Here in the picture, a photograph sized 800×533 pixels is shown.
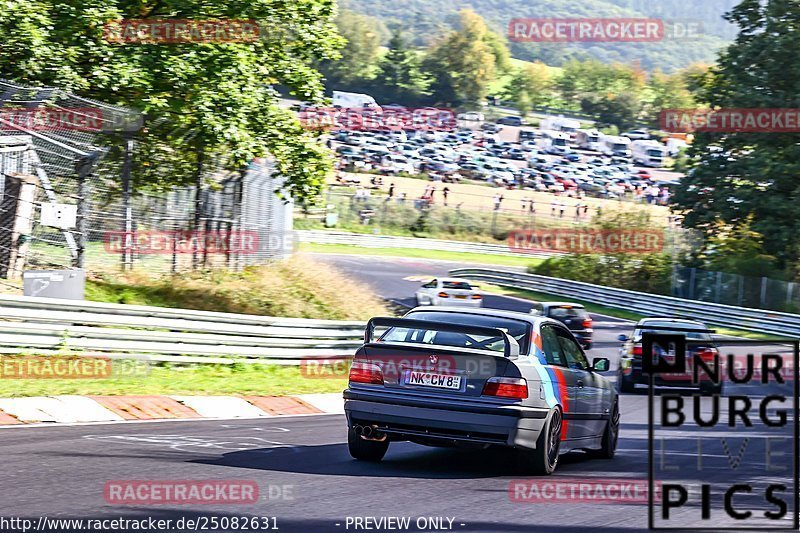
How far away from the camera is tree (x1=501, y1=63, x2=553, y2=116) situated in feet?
516

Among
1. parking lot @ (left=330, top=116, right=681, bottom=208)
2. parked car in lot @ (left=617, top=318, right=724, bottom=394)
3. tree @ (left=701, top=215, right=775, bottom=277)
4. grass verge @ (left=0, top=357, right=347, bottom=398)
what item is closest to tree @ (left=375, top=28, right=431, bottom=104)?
parking lot @ (left=330, top=116, right=681, bottom=208)

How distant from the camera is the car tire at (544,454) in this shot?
9.20 metres

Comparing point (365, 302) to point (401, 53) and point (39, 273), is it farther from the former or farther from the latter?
point (401, 53)

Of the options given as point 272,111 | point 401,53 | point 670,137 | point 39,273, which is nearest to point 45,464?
point 39,273

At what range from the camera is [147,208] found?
2084 centimetres

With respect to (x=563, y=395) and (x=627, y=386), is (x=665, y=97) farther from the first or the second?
(x=563, y=395)

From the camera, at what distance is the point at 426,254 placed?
59281 millimetres

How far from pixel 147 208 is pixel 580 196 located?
65.2m
